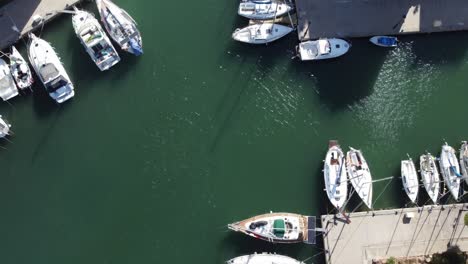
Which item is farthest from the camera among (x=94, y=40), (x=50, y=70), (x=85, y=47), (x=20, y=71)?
(x=85, y=47)

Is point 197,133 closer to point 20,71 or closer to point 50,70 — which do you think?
point 50,70

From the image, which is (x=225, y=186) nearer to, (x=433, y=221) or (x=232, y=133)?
(x=232, y=133)

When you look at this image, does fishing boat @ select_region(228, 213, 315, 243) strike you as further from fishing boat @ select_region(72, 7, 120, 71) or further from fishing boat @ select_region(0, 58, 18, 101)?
fishing boat @ select_region(0, 58, 18, 101)

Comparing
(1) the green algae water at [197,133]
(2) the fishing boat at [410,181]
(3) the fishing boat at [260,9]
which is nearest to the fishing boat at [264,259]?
(1) the green algae water at [197,133]

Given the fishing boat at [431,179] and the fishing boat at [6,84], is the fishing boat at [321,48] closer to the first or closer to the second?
the fishing boat at [431,179]

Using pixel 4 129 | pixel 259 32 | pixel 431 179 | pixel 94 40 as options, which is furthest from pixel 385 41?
pixel 4 129

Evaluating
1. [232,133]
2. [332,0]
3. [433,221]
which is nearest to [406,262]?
[433,221]
